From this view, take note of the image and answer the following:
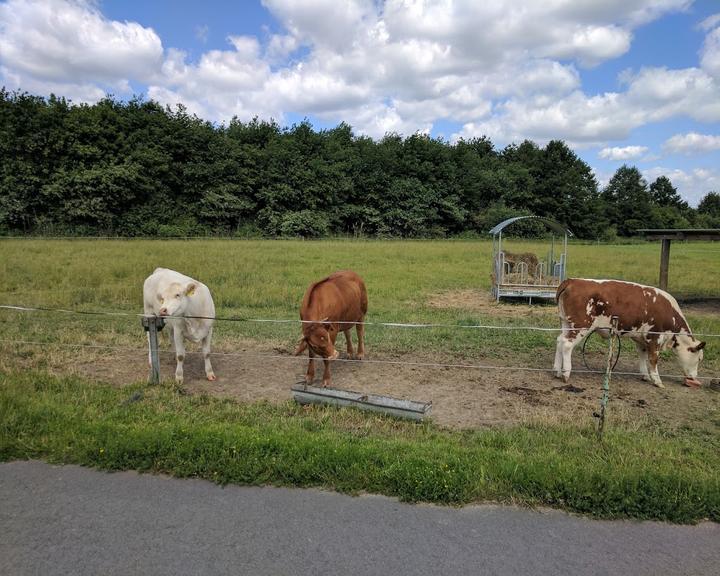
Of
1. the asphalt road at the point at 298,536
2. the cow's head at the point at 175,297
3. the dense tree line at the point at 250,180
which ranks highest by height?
the dense tree line at the point at 250,180

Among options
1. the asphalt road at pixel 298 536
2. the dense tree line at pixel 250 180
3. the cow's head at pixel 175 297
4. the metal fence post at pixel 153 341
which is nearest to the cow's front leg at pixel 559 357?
the asphalt road at pixel 298 536

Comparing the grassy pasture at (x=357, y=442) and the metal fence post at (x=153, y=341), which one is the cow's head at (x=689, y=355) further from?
the metal fence post at (x=153, y=341)

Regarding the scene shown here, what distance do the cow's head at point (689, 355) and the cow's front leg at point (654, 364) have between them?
377 mm

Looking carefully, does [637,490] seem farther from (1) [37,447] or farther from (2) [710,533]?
(1) [37,447]

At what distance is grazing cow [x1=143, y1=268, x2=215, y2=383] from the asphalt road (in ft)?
10.8

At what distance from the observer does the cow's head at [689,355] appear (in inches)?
304

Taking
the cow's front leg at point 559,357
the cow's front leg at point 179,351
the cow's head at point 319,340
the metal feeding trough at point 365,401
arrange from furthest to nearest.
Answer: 1. the cow's front leg at point 559,357
2. the cow's front leg at point 179,351
3. the cow's head at point 319,340
4. the metal feeding trough at point 365,401

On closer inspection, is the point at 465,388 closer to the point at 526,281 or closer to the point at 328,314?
the point at 328,314

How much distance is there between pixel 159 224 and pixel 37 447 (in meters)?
42.4

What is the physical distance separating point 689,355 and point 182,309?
25.3 ft

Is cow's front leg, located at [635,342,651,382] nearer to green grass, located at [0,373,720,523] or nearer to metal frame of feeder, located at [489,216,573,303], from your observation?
green grass, located at [0,373,720,523]

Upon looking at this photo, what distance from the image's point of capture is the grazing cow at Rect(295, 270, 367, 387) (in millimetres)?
6852

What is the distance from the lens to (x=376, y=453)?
4609 mm

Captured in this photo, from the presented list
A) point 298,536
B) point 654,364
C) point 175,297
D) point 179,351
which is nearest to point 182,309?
point 175,297
